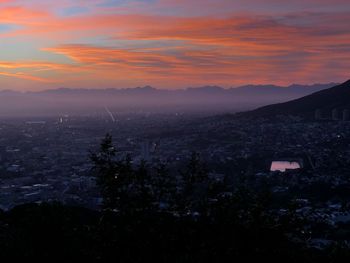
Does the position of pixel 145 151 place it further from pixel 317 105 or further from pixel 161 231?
pixel 161 231

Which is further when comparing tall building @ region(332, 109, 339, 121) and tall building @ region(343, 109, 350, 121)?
tall building @ region(332, 109, 339, 121)

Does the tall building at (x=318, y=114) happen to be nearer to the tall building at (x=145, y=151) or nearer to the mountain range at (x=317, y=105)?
the mountain range at (x=317, y=105)

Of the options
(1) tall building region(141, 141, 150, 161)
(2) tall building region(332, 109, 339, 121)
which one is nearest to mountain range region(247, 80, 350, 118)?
(2) tall building region(332, 109, 339, 121)

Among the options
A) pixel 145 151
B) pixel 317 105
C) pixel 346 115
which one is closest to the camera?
pixel 145 151

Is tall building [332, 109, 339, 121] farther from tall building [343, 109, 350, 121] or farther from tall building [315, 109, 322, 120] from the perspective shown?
tall building [315, 109, 322, 120]

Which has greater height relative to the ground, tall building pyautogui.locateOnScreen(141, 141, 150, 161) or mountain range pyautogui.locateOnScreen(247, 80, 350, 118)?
mountain range pyautogui.locateOnScreen(247, 80, 350, 118)

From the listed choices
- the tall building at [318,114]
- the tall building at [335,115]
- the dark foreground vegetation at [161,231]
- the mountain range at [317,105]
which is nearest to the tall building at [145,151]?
the tall building at [335,115]

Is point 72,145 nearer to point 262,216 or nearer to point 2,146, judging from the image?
point 2,146

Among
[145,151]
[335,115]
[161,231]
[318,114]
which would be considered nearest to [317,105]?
[318,114]

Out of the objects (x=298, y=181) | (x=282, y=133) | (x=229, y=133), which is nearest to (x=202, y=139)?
(x=229, y=133)
